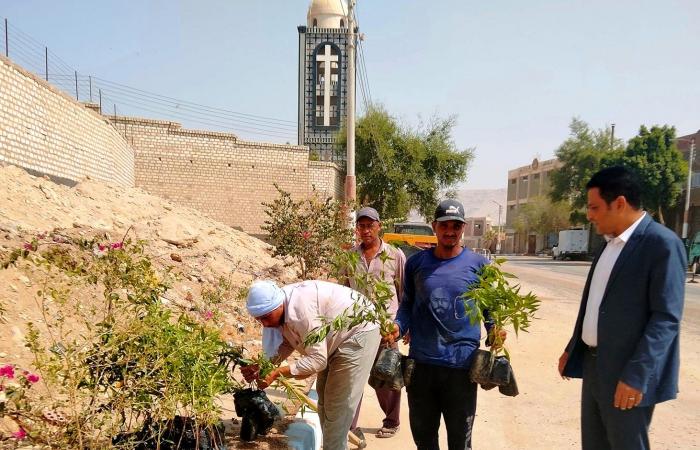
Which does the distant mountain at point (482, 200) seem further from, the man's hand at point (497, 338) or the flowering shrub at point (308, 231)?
the man's hand at point (497, 338)

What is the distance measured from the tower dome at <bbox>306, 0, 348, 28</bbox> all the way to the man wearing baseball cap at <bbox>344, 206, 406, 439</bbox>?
110ft

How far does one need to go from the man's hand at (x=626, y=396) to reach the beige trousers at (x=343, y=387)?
51.2 inches

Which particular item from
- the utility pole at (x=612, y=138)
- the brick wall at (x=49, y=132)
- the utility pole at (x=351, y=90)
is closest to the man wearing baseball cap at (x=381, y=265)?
the brick wall at (x=49, y=132)

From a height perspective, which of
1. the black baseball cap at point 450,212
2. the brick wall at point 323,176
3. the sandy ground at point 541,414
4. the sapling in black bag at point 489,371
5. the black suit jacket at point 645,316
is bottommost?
the sandy ground at point 541,414

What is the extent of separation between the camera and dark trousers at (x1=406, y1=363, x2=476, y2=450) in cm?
287

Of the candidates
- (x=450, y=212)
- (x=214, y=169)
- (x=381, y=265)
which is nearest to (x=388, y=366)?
(x=450, y=212)

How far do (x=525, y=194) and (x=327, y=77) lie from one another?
4017 cm

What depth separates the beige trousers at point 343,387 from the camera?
296 centimetres

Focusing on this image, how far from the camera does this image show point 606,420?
7.67 ft

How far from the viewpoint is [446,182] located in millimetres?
26781

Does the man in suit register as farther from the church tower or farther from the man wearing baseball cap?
the church tower

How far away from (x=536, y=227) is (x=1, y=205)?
178ft

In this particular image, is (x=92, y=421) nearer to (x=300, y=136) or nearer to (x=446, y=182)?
(x=446, y=182)

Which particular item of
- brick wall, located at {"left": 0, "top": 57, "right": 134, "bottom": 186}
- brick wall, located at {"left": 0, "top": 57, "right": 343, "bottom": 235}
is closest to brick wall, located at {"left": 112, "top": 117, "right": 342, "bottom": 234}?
brick wall, located at {"left": 0, "top": 57, "right": 343, "bottom": 235}
